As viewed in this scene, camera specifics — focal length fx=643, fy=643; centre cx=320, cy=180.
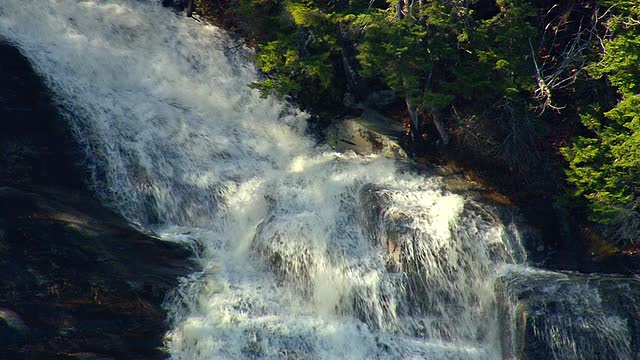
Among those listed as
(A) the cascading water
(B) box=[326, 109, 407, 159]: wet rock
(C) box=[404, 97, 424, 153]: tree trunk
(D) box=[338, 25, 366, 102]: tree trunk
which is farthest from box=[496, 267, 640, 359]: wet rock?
(D) box=[338, 25, 366, 102]: tree trunk

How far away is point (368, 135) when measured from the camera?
17734 millimetres

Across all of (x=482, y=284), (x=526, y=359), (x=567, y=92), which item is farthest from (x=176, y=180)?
(x=567, y=92)

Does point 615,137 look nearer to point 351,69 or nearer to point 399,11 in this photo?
point 399,11

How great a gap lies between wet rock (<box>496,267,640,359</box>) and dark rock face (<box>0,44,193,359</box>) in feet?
22.5

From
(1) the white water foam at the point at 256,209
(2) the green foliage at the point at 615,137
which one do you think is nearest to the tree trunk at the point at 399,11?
(1) the white water foam at the point at 256,209

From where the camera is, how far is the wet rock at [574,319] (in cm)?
1159

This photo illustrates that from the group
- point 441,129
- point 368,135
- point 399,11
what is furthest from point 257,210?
point 399,11

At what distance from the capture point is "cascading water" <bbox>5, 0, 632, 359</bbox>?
43.0 feet

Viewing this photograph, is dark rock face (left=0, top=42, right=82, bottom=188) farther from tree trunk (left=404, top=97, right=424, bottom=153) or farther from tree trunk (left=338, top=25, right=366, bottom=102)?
tree trunk (left=404, top=97, right=424, bottom=153)

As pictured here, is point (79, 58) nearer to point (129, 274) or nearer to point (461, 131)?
point (129, 274)

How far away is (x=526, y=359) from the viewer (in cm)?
1180

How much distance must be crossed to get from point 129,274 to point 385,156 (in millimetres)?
7438

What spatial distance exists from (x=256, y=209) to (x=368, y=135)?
4.13 meters

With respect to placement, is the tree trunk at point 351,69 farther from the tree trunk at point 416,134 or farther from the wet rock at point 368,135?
the tree trunk at point 416,134
